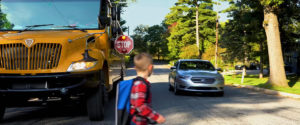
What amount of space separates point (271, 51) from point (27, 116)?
13836mm

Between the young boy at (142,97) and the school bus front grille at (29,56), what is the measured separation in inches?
117

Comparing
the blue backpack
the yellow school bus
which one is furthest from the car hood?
the blue backpack

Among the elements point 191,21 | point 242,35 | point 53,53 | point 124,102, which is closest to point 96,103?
point 53,53

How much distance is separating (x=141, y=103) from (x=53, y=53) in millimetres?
3311

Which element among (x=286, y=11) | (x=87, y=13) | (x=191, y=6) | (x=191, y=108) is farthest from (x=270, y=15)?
(x=191, y=6)

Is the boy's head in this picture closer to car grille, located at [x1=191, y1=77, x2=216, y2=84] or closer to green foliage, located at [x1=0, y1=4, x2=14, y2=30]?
green foliage, located at [x1=0, y1=4, x2=14, y2=30]

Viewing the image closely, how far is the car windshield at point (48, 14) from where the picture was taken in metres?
6.98

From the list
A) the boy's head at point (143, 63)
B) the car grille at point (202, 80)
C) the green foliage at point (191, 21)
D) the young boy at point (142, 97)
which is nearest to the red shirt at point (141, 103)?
the young boy at point (142, 97)

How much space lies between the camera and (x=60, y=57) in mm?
5840

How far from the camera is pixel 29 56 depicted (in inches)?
229

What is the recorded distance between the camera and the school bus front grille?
5.76 metres

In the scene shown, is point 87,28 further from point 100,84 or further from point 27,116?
point 27,116

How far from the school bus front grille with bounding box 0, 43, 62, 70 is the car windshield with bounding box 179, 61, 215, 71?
8.56 meters

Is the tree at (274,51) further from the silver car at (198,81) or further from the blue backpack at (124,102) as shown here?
the blue backpack at (124,102)
